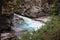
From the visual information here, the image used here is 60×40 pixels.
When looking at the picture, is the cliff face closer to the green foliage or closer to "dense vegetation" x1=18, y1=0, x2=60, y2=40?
"dense vegetation" x1=18, y1=0, x2=60, y2=40

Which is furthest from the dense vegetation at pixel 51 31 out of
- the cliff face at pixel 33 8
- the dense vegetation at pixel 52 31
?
the cliff face at pixel 33 8

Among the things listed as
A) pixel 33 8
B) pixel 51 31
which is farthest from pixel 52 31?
pixel 33 8

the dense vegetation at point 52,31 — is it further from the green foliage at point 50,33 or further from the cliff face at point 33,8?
the cliff face at point 33,8

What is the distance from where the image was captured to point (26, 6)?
23.9m

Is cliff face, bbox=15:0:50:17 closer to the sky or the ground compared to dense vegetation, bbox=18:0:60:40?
closer to the ground

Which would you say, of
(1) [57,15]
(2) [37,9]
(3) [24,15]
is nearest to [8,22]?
(3) [24,15]

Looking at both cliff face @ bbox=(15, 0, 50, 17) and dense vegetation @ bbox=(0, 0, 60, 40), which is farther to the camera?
cliff face @ bbox=(15, 0, 50, 17)

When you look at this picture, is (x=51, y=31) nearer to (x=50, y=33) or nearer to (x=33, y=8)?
(x=50, y=33)

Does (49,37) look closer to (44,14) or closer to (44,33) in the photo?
(44,33)

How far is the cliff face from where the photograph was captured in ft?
77.3

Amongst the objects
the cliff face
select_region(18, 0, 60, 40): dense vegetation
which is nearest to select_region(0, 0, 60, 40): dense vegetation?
select_region(18, 0, 60, 40): dense vegetation

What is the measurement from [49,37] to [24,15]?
59.9ft

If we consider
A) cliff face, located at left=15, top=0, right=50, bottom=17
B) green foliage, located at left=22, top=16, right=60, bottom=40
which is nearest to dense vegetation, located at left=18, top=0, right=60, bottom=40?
green foliage, located at left=22, top=16, right=60, bottom=40

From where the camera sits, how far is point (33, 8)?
969 inches
